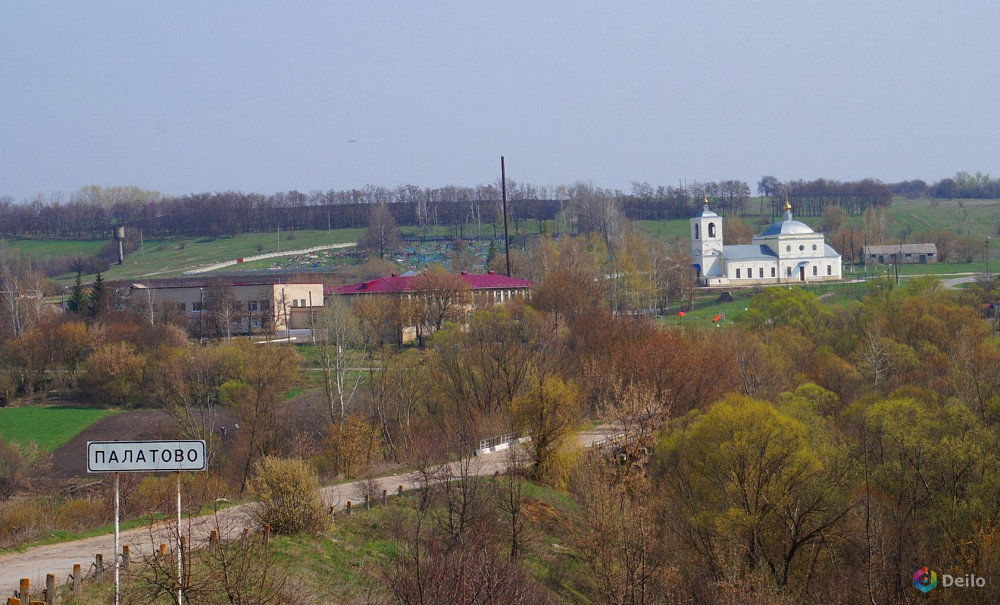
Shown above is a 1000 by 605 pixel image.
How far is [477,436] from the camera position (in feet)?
96.9

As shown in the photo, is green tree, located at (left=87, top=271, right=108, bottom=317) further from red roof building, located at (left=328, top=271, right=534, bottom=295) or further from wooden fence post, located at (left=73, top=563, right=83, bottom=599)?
wooden fence post, located at (left=73, top=563, right=83, bottom=599)

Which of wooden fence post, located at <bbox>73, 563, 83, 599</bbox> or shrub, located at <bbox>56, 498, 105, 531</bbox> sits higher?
wooden fence post, located at <bbox>73, 563, 83, 599</bbox>

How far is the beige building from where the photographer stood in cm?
5872

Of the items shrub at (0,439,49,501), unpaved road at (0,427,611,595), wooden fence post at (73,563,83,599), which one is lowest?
shrub at (0,439,49,501)

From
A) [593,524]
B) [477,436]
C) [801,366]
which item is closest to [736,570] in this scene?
[593,524]

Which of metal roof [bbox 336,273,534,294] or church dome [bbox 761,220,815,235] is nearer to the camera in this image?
metal roof [bbox 336,273,534,294]

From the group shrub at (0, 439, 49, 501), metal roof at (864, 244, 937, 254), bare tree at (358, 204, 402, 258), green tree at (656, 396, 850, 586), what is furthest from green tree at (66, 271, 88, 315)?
metal roof at (864, 244, 937, 254)

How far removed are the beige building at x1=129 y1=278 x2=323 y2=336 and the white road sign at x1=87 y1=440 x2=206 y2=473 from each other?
49776 millimetres

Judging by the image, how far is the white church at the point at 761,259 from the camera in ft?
292

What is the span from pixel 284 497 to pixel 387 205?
114924mm

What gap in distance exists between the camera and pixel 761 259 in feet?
296

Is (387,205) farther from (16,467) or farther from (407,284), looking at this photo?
(16,467)

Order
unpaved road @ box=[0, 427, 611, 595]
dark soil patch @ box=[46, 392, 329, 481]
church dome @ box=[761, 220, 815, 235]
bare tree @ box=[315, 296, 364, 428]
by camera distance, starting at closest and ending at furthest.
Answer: unpaved road @ box=[0, 427, 611, 595]
dark soil patch @ box=[46, 392, 329, 481]
bare tree @ box=[315, 296, 364, 428]
church dome @ box=[761, 220, 815, 235]

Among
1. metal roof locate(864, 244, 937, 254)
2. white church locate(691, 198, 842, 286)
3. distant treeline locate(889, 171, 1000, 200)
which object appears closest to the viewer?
white church locate(691, 198, 842, 286)
